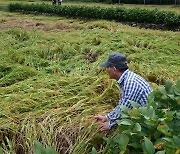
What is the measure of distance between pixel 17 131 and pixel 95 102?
0.83m

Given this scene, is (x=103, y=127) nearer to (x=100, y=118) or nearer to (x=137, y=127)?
(x=100, y=118)

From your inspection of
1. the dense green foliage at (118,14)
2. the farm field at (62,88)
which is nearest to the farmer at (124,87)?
the farm field at (62,88)

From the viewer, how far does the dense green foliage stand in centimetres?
1208

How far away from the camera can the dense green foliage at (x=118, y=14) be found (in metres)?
12.1

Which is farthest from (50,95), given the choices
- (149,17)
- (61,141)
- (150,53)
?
(149,17)

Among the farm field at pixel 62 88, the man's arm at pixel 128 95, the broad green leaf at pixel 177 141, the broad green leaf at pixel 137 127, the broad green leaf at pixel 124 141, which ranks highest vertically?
the broad green leaf at pixel 137 127

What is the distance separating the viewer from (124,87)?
8.79 feet

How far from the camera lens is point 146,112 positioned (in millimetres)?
1660

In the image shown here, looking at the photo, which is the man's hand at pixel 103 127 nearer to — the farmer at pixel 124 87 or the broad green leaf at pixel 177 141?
the farmer at pixel 124 87

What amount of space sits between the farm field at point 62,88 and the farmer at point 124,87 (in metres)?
0.18

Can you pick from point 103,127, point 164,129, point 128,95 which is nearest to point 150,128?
point 164,129

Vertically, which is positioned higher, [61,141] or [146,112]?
[146,112]

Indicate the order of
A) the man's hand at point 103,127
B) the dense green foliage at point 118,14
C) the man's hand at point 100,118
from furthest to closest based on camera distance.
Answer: the dense green foliage at point 118,14
the man's hand at point 100,118
the man's hand at point 103,127

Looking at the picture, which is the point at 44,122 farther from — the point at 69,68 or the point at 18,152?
the point at 69,68
